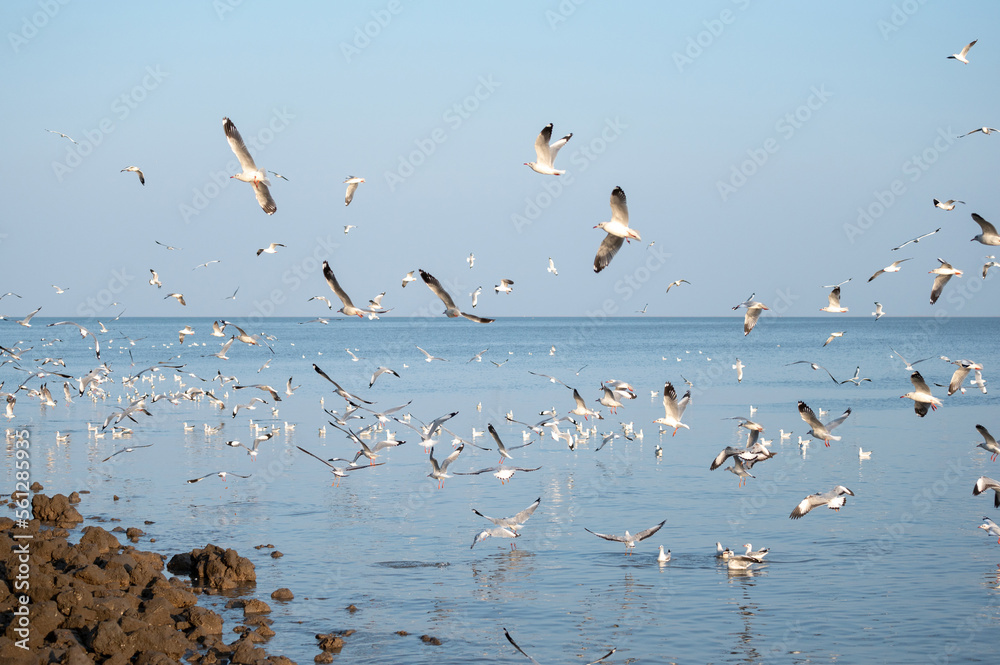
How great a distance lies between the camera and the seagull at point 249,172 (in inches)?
482

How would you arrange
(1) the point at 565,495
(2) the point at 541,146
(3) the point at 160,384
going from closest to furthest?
(2) the point at 541,146 < (1) the point at 565,495 < (3) the point at 160,384

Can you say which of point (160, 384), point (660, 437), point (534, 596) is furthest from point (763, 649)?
point (160, 384)

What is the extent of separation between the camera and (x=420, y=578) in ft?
54.7

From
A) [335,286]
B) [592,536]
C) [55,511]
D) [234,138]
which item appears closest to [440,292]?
[335,286]

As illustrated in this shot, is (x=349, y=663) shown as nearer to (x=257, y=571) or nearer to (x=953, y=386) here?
(x=257, y=571)

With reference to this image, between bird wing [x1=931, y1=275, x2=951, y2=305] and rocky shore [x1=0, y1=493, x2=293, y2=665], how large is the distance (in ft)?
41.2

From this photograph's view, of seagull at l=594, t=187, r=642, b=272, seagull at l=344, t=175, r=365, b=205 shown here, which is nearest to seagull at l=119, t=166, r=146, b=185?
seagull at l=344, t=175, r=365, b=205

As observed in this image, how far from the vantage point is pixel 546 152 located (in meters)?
14.3

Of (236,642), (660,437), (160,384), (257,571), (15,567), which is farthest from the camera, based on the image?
(160,384)

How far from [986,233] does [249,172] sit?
1289 centimetres

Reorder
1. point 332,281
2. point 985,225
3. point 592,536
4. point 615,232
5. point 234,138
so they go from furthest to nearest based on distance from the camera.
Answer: point 592,536, point 985,225, point 332,281, point 615,232, point 234,138

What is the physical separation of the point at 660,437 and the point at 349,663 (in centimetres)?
2192

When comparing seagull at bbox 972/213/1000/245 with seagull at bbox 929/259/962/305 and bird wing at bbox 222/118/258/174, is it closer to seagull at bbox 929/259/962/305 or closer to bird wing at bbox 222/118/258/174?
seagull at bbox 929/259/962/305

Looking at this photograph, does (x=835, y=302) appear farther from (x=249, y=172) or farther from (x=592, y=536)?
(x=249, y=172)
